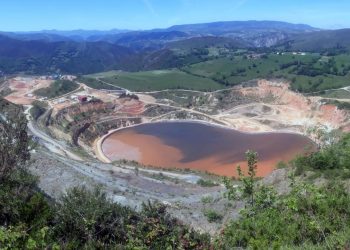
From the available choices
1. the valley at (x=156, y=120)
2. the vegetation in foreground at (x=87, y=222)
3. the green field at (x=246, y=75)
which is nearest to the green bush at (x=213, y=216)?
the vegetation in foreground at (x=87, y=222)

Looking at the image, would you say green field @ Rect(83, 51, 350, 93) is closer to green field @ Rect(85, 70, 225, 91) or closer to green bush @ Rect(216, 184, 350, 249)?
green field @ Rect(85, 70, 225, 91)

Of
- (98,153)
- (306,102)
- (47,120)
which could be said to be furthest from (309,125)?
(47,120)

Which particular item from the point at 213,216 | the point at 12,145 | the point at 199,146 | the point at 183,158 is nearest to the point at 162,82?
the point at 199,146

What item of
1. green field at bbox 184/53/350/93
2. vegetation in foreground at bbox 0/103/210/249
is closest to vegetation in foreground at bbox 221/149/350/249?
vegetation in foreground at bbox 0/103/210/249

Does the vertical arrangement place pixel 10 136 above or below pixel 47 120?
above

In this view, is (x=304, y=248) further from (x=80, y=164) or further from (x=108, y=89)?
(x=108, y=89)

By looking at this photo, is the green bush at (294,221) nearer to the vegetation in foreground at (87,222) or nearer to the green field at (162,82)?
the vegetation in foreground at (87,222)
